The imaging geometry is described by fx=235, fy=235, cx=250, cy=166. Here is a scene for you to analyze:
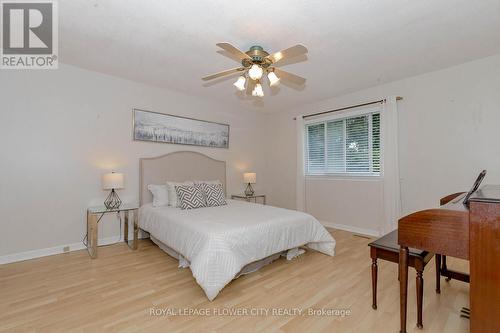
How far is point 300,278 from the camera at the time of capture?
2383 millimetres

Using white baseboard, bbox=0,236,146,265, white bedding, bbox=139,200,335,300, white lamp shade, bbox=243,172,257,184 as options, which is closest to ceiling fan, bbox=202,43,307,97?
white bedding, bbox=139,200,335,300

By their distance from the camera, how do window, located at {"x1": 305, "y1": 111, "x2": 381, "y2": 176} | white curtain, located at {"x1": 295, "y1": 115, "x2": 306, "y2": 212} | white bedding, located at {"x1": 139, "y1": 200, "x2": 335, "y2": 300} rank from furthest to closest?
1. white curtain, located at {"x1": 295, "y1": 115, "x2": 306, "y2": 212}
2. window, located at {"x1": 305, "y1": 111, "x2": 381, "y2": 176}
3. white bedding, located at {"x1": 139, "y1": 200, "x2": 335, "y2": 300}

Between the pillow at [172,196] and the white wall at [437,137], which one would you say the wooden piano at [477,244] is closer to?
the white wall at [437,137]

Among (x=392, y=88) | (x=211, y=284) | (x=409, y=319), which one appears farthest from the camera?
(x=392, y=88)

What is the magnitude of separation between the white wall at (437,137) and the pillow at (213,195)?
2132mm

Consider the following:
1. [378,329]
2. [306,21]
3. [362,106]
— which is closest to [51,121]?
[306,21]

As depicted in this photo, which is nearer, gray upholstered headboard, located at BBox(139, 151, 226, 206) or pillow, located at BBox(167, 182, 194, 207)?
pillow, located at BBox(167, 182, 194, 207)

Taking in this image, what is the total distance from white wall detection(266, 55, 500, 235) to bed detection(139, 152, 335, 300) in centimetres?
148

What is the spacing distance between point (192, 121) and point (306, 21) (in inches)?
107

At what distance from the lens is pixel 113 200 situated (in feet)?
11.4

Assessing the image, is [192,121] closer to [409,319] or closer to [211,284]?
[211,284]

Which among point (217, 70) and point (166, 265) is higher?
point (217, 70)

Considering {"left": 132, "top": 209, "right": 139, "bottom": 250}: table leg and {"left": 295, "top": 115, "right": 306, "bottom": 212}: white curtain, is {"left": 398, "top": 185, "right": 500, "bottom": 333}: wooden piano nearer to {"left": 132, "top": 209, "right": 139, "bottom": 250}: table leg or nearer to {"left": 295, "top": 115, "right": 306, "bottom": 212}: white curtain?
{"left": 132, "top": 209, "right": 139, "bottom": 250}: table leg

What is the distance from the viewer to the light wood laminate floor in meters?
1.67
